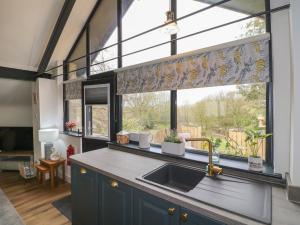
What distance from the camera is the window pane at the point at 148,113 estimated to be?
7.58 feet

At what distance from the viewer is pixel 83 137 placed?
3256 millimetres

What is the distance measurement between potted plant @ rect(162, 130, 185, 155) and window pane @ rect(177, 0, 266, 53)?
3.36 feet

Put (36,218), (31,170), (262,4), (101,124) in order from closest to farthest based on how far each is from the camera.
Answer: (262,4) < (36,218) < (101,124) < (31,170)

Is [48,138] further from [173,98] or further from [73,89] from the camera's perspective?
[173,98]

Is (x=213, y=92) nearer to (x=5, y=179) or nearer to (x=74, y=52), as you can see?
(x=74, y=52)

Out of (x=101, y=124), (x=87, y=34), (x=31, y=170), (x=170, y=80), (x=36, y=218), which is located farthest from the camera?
(x=31, y=170)

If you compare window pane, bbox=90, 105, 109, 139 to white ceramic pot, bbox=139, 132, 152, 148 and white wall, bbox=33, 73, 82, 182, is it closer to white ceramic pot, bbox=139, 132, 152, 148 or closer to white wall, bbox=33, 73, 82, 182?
white wall, bbox=33, 73, 82, 182

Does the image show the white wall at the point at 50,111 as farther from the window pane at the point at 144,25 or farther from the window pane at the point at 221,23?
the window pane at the point at 221,23

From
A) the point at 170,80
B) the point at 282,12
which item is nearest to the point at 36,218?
the point at 170,80

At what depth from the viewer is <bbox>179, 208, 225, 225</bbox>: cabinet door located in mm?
1048

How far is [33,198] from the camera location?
118 inches

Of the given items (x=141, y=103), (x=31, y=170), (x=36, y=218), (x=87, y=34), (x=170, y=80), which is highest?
(x=87, y=34)

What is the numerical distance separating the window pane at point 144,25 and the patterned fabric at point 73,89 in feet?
4.08

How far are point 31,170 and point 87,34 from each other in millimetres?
2976
